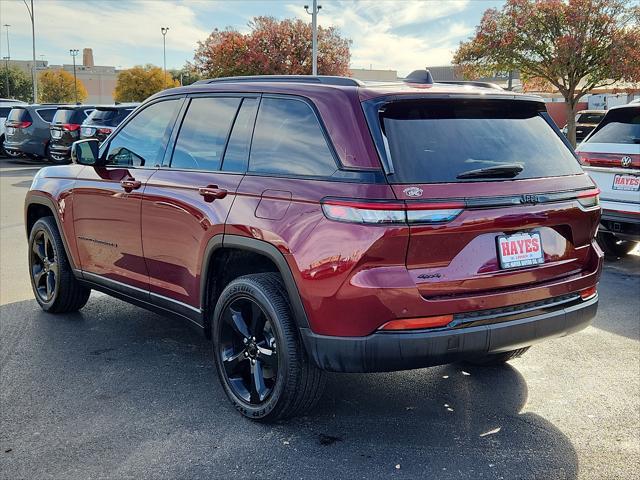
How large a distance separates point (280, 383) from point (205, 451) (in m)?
0.49

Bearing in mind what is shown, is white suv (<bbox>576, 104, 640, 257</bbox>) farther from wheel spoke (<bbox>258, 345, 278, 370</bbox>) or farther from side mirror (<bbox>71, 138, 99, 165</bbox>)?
side mirror (<bbox>71, 138, 99, 165</bbox>)

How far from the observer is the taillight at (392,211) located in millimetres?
3064

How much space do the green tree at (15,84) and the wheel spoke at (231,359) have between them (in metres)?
84.5

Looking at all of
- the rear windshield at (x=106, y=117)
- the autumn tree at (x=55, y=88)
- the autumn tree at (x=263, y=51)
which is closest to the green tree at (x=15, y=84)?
the autumn tree at (x=55, y=88)

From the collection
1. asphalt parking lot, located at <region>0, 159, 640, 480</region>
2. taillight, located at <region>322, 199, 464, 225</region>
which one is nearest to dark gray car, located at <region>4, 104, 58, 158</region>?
asphalt parking lot, located at <region>0, 159, 640, 480</region>

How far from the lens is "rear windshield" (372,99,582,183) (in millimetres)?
3227

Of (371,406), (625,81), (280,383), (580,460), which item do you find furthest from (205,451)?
(625,81)

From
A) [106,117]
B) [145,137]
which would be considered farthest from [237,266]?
[106,117]

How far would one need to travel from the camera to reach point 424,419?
3.78 m

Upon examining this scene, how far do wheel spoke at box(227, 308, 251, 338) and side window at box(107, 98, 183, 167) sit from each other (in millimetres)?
1249

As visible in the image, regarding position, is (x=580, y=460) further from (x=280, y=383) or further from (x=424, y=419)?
(x=280, y=383)

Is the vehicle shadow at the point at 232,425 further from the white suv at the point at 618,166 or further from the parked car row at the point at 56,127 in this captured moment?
the parked car row at the point at 56,127

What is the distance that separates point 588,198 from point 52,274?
13.8 feet

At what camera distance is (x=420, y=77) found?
4.07 meters
